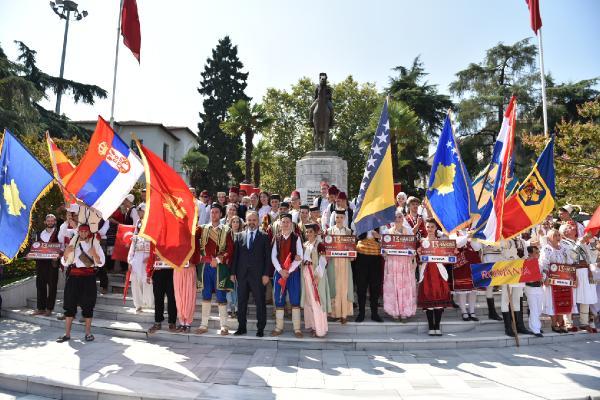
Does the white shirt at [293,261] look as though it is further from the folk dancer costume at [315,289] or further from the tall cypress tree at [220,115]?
the tall cypress tree at [220,115]

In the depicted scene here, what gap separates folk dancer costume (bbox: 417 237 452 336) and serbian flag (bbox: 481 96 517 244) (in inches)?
38.7

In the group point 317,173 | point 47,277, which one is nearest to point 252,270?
point 47,277

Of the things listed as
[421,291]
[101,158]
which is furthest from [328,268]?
[101,158]

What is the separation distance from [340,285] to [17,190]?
19.3 feet

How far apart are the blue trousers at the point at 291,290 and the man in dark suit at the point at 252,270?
0.23 meters

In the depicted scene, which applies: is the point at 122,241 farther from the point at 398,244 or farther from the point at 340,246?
the point at 398,244

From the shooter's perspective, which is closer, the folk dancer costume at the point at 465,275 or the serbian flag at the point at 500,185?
the serbian flag at the point at 500,185

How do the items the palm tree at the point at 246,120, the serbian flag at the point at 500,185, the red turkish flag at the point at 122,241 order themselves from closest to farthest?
the serbian flag at the point at 500,185
the red turkish flag at the point at 122,241
the palm tree at the point at 246,120

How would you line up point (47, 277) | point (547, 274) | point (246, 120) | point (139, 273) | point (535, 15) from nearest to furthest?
point (547, 274), point (139, 273), point (47, 277), point (535, 15), point (246, 120)

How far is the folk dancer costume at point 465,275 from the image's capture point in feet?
26.5

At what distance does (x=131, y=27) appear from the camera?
15.2 m

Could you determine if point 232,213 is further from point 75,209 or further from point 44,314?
point 44,314

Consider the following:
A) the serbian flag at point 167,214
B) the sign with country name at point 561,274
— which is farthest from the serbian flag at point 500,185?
the serbian flag at point 167,214

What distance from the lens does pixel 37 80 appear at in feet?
83.3
